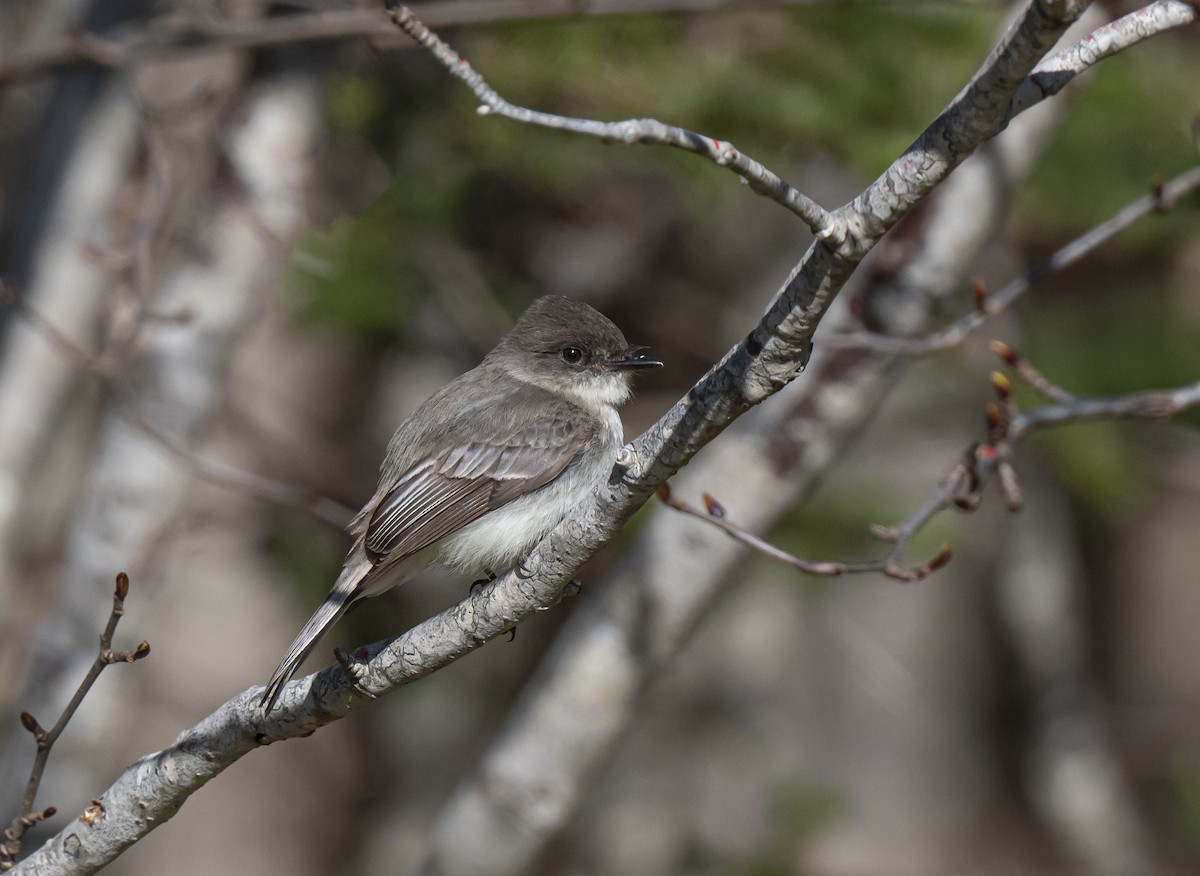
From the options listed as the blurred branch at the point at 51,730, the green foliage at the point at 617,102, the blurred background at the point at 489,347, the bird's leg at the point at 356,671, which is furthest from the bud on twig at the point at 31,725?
the green foliage at the point at 617,102

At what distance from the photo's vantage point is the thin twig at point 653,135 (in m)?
1.99

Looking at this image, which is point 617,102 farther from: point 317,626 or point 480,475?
point 317,626

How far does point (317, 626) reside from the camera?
9.88 feet

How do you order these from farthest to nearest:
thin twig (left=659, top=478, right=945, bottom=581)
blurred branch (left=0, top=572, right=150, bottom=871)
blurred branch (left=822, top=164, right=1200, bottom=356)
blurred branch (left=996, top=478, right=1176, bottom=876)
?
blurred branch (left=996, top=478, right=1176, bottom=876) → blurred branch (left=822, top=164, right=1200, bottom=356) → thin twig (left=659, top=478, right=945, bottom=581) → blurred branch (left=0, top=572, right=150, bottom=871)

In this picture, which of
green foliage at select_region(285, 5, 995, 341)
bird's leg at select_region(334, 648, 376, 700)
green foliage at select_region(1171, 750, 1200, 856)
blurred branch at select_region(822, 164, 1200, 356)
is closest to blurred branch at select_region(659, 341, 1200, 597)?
blurred branch at select_region(822, 164, 1200, 356)

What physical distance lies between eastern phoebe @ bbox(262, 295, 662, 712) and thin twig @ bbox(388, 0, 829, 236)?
1.35m

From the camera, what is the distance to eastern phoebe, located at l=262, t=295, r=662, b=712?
331cm

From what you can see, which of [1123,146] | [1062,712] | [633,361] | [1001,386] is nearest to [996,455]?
[1001,386]

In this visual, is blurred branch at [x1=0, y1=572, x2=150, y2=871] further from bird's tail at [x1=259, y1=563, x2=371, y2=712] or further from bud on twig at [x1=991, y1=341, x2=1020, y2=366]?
bud on twig at [x1=991, y1=341, x2=1020, y2=366]

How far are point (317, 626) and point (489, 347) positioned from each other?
377 cm

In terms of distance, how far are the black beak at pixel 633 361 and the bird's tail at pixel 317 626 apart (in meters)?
0.93

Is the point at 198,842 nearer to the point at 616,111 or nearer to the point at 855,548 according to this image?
the point at 855,548

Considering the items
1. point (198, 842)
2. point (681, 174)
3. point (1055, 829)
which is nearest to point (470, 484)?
point (681, 174)

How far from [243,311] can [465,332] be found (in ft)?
5.82
